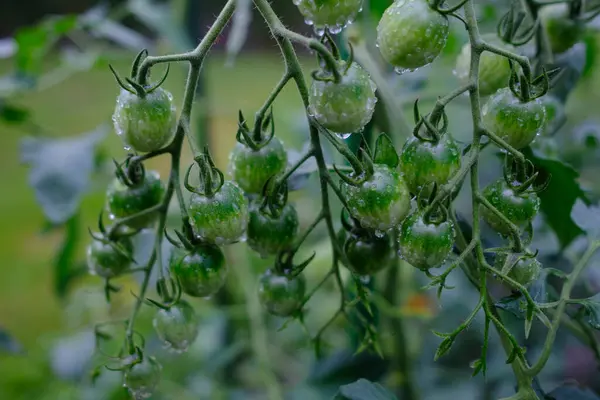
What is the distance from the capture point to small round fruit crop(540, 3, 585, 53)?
533 mm

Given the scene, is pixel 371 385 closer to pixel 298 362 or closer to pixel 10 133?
pixel 298 362

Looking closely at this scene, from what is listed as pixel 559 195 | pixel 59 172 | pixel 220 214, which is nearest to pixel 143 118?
pixel 220 214

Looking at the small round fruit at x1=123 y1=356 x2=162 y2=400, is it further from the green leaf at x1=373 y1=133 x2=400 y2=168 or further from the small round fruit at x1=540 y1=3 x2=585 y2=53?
the small round fruit at x1=540 y1=3 x2=585 y2=53

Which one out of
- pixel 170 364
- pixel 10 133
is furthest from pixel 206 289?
pixel 10 133

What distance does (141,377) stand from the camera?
442 mm

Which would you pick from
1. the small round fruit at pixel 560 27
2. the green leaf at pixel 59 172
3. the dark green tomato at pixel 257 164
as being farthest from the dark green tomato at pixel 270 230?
the green leaf at pixel 59 172

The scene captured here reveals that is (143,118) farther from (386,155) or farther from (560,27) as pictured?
(560,27)

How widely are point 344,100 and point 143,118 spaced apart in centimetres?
12

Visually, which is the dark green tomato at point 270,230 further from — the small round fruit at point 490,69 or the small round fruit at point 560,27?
the small round fruit at point 560,27

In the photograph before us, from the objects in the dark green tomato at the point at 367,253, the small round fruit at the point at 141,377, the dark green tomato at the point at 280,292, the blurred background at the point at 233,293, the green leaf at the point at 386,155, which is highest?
the green leaf at the point at 386,155

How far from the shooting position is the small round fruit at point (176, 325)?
0.43m

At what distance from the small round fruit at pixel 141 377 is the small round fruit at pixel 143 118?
0.15m

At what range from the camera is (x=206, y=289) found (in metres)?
0.42

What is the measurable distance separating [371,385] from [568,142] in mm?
633
